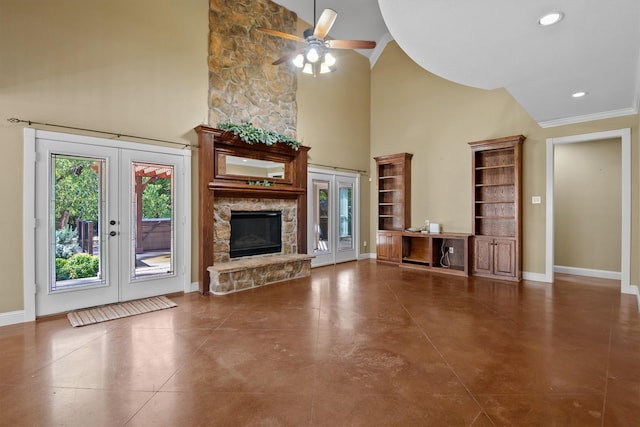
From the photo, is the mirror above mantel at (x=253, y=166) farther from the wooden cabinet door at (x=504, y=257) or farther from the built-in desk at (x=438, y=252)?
the wooden cabinet door at (x=504, y=257)

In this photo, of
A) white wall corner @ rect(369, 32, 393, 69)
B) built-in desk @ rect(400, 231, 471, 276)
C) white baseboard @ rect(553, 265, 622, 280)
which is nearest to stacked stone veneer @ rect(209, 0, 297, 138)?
white wall corner @ rect(369, 32, 393, 69)

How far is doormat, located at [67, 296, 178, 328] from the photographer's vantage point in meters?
3.65

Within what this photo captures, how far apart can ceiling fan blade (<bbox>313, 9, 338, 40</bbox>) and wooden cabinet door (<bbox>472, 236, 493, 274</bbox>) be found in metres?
4.66

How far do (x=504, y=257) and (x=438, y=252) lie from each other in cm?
132

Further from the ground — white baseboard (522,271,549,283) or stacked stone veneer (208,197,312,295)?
stacked stone veneer (208,197,312,295)

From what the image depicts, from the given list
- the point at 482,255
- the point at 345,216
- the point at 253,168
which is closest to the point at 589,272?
the point at 482,255

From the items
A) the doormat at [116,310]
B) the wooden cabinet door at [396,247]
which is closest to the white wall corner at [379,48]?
the wooden cabinet door at [396,247]

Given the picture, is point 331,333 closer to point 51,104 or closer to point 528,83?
point 528,83

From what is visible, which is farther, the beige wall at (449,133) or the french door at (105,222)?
the beige wall at (449,133)

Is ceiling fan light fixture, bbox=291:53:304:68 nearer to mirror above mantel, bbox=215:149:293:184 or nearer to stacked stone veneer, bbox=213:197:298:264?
mirror above mantel, bbox=215:149:293:184

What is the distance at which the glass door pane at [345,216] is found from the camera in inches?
297

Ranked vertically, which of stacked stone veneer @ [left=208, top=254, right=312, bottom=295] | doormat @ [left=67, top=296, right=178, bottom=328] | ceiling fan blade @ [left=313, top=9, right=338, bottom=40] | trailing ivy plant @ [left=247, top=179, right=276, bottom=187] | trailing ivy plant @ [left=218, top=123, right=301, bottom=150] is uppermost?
ceiling fan blade @ [left=313, top=9, right=338, bottom=40]

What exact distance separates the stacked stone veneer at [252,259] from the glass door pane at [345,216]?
1.52 m

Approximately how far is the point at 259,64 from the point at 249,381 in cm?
546
